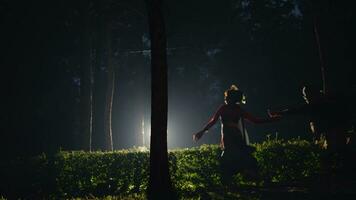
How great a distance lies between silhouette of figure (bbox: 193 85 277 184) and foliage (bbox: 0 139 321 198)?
2574 mm

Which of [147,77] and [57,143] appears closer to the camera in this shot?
[57,143]

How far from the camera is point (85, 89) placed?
25.7 meters

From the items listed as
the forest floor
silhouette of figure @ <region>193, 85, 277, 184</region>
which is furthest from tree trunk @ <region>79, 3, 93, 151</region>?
silhouette of figure @ <region>193, 85, 277, 184</region>

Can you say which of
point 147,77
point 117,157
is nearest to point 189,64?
point 147,77

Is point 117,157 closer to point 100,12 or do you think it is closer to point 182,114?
point 100,12

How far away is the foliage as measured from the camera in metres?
11.9

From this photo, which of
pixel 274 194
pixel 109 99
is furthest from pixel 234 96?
pixel 109 99

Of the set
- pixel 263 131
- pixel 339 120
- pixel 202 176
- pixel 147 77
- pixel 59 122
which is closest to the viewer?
pixel 339 120

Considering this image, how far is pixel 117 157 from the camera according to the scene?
13258 millimetres

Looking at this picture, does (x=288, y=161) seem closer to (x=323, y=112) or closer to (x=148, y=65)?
(x=323, y=112)

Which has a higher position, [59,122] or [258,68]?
[258,68]

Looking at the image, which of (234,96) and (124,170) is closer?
(234,96)

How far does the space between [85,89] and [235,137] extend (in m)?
17.4

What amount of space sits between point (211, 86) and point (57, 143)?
18.4 metres
